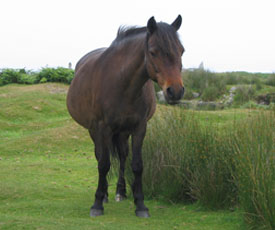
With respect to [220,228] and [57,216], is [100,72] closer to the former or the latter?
[57,216]

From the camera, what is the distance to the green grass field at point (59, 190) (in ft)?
15.0

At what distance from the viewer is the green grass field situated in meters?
4.58

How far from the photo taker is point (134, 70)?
4730 mm

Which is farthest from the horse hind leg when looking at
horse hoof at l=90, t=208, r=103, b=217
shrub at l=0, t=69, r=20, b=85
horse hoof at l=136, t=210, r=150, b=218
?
shrub at l=0, t=69, r=20, b=85

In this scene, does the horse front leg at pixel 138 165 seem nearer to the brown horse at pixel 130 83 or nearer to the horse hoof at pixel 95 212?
the brown horse at pixel 130 83

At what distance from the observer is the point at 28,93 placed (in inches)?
771

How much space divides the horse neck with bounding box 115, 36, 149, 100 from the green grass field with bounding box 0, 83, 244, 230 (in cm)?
167

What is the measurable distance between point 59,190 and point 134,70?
2947mm

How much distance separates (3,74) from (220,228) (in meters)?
22.1

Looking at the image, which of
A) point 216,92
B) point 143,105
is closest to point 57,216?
point 143,105

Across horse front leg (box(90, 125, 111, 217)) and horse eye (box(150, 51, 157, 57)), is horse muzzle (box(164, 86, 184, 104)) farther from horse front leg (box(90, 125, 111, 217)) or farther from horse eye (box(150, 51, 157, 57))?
horse front leg (box(90, 125, 111, 217))

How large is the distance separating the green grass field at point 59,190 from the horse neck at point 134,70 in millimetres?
1667

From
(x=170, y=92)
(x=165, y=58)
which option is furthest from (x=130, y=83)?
(x=170, y=92)

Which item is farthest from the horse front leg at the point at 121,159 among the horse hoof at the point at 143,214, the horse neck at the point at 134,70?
the horse neck at the point at 134,70
